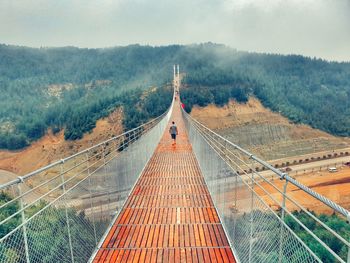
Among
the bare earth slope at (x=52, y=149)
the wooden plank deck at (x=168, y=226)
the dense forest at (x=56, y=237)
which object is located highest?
the dense forest at (x=56, y=237)

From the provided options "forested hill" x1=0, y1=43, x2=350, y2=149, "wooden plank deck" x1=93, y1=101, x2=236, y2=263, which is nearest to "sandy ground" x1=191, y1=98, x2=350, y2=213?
"forested hill" x1=0, y1=43, x2=350, y2=149

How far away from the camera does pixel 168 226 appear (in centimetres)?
536

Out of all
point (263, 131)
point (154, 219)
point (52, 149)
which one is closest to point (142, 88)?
point (52, 149)

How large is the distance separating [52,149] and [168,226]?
85.0 metres

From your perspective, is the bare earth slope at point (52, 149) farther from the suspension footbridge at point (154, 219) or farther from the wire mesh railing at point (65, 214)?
the wire mesh railing at point (65, 214)

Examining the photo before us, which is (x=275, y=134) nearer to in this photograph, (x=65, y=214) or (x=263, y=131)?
(x=263, y=131)

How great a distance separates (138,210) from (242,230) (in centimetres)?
269

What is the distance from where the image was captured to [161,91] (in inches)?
3723

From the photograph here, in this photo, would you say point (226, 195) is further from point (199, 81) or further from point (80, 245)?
point (199, 81)

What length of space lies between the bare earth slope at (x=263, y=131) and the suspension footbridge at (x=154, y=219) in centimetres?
6911

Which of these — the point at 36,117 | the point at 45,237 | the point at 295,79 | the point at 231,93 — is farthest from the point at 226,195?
the point at 295,79

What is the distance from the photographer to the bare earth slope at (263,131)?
7888 centimetres

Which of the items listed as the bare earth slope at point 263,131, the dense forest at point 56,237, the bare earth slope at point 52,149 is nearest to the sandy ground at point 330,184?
the bare earth slope at point 263,131

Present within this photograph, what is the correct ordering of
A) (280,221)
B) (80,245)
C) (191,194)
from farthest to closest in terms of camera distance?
(191,194), (80,245), (280,221)
